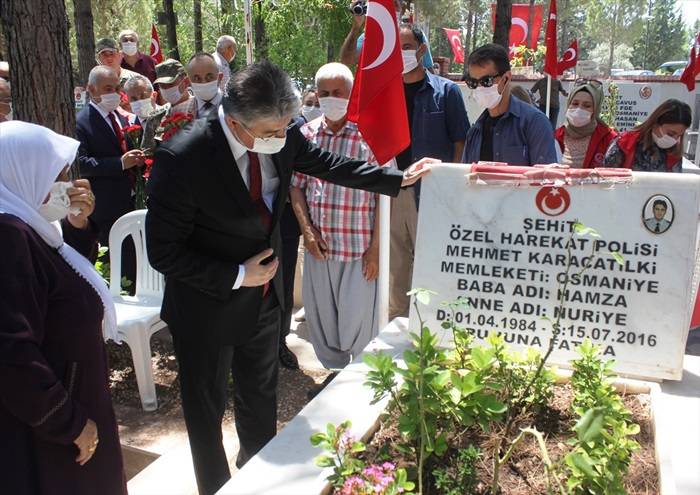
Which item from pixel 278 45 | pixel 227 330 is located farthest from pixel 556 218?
pixel 278 45

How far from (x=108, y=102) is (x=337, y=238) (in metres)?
2.29

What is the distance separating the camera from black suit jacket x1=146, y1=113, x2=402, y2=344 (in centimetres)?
217

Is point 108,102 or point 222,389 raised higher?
point 108,102

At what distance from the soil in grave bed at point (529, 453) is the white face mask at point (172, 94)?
3716 mm

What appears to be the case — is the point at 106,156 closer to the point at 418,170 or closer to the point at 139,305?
the point at 139,305

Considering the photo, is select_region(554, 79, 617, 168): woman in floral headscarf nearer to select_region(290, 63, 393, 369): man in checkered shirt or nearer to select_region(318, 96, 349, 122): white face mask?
select_region(290, 63, 393, 369): man in checkered shirt

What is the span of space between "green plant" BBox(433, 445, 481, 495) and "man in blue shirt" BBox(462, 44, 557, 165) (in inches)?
78.6

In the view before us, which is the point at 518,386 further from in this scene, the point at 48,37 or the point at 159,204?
the point at 48,37

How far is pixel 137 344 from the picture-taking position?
3.56 metres

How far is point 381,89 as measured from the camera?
301 centimetres

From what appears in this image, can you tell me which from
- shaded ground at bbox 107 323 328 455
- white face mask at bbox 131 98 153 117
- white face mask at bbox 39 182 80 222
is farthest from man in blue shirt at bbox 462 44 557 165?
white face mask at bbox 131 98 153 117

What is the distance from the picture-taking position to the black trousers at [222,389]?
243 cm

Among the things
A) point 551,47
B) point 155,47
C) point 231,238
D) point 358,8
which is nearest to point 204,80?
point 358,8

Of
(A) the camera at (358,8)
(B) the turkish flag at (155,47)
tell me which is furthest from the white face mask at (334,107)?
(B) the turkish flag at (155,47)
